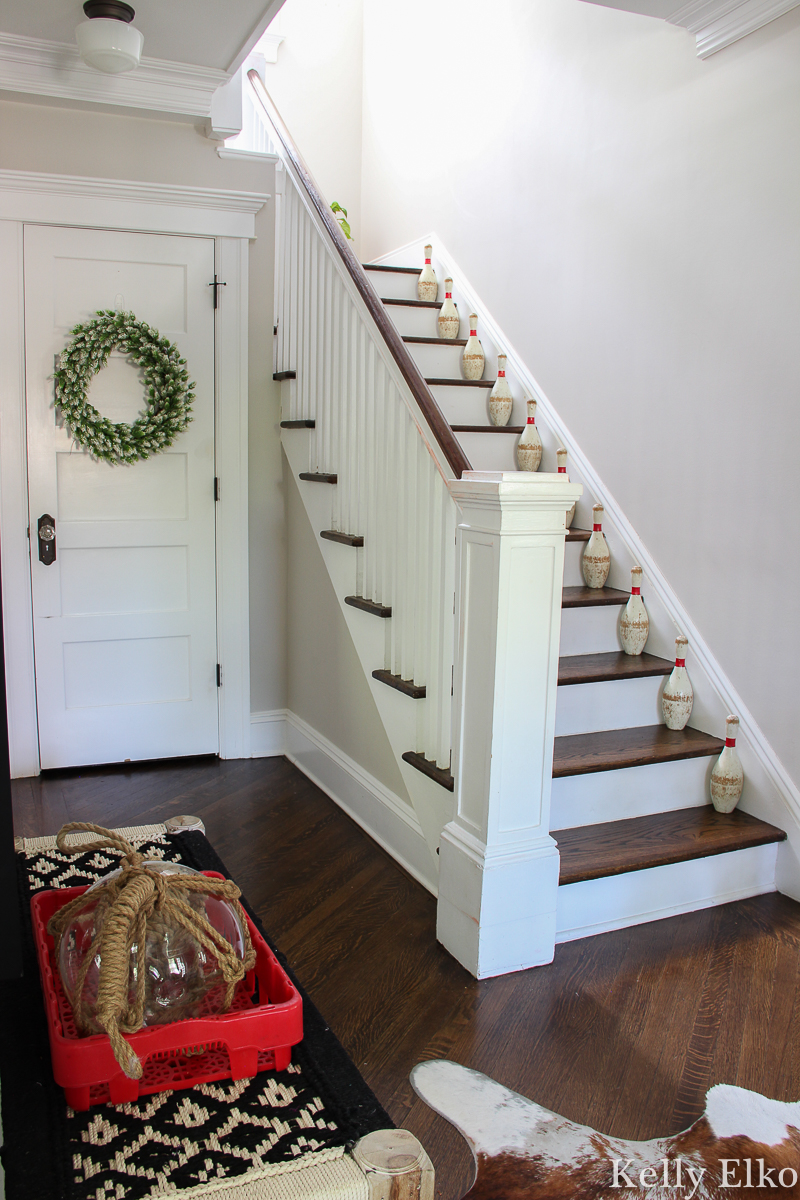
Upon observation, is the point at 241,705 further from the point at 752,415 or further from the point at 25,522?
the point at 752,415

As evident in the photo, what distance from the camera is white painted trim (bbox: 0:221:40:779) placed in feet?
11.2

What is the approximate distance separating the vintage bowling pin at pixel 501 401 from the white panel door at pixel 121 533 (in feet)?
3.90

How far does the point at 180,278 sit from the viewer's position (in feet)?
12.0

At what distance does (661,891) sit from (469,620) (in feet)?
3.34

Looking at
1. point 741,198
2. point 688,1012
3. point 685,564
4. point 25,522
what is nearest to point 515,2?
point 741,198

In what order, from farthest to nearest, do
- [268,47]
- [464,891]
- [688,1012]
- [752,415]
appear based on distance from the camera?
[268,47] < [752,415] < [464,891] < [688,1012]

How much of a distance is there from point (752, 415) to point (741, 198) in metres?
0.68

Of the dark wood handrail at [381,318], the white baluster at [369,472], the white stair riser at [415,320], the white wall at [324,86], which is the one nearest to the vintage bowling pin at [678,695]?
the white baluster at [369,472]

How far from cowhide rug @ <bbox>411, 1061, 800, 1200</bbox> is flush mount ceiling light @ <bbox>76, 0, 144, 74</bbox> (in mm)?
2929

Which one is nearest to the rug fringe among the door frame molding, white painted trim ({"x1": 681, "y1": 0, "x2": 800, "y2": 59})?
the door frame molding

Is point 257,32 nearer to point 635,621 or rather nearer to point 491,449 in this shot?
point 491,449

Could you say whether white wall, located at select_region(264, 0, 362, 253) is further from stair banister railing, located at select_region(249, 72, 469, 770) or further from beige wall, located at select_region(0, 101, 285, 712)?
beige wall, located at select_region(0, 101, 285, 712)

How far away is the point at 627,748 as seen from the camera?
2.84 meters

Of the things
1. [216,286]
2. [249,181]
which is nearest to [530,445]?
[216,286]
